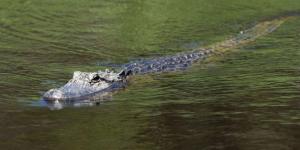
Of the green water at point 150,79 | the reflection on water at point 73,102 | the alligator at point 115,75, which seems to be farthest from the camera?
the alligator at point 115,75

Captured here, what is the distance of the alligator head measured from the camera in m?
10.2

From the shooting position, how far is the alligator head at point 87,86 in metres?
10.2

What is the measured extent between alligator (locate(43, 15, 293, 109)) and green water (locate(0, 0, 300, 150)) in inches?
10.8

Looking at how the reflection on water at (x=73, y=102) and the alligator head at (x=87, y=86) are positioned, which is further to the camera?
the alligator head at (x=87, y=86)

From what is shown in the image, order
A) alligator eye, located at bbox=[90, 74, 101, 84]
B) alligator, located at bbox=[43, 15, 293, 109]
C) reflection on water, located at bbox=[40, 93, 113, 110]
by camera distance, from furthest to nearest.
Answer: alligator eye, located at bbox=[90, 74, 101, 84] < alligator, located at bbox=[43, 15, 293, 109] < reflection on water, located at bbox=[40, 93, 113, 110]

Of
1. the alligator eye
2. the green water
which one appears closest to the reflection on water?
the green water

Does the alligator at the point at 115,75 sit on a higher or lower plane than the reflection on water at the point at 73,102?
higher

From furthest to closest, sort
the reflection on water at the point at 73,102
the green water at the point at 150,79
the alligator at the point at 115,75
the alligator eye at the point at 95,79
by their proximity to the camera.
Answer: the alligator eye at the point at 95,79, the alligator at the point at 115,75, the reflection on water at the point at 73,102, the green water at the point at 150,79

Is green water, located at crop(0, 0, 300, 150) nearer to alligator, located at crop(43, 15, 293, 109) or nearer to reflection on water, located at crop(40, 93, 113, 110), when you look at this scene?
reflection on water, located at crop(40, 93, 113, 110)

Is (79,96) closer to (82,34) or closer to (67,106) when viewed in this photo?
(67,106)

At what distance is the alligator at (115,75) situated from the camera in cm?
1019

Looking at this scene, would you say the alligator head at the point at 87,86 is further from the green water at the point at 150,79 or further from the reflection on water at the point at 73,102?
the green water at the point at 150,79

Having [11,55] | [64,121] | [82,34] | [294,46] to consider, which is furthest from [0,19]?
[64,121]

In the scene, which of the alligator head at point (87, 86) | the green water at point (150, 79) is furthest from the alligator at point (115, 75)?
the green water at point (150, 79)
